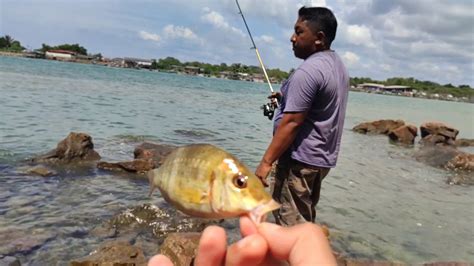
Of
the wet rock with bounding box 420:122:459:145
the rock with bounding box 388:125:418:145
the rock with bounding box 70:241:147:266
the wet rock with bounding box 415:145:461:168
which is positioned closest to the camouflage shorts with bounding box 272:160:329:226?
the rock with bounding box 70:241:147:266

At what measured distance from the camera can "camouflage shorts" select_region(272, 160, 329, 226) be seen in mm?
5199

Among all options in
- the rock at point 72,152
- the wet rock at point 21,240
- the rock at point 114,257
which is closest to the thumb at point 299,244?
the rock at point 114,257

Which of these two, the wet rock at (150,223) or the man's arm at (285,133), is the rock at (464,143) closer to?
the wet rock at (150,223)

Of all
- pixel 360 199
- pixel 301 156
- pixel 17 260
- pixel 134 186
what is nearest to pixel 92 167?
pixel 134 186

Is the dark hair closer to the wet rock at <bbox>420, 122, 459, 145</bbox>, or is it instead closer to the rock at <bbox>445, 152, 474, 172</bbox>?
the rock at <bbox>445, 152, 474, 172</bbox>

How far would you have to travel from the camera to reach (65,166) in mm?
12789

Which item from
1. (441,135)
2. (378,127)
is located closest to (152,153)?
(441,135)

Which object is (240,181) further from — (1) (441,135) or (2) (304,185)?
(1) (441,135)

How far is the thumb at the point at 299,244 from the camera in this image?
1483 millimetres

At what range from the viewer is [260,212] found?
5.50ft

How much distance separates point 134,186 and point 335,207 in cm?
506

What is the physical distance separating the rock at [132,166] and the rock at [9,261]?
20.5 feet

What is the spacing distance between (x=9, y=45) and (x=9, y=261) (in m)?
159

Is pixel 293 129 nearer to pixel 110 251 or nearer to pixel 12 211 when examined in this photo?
pixel 110 251
